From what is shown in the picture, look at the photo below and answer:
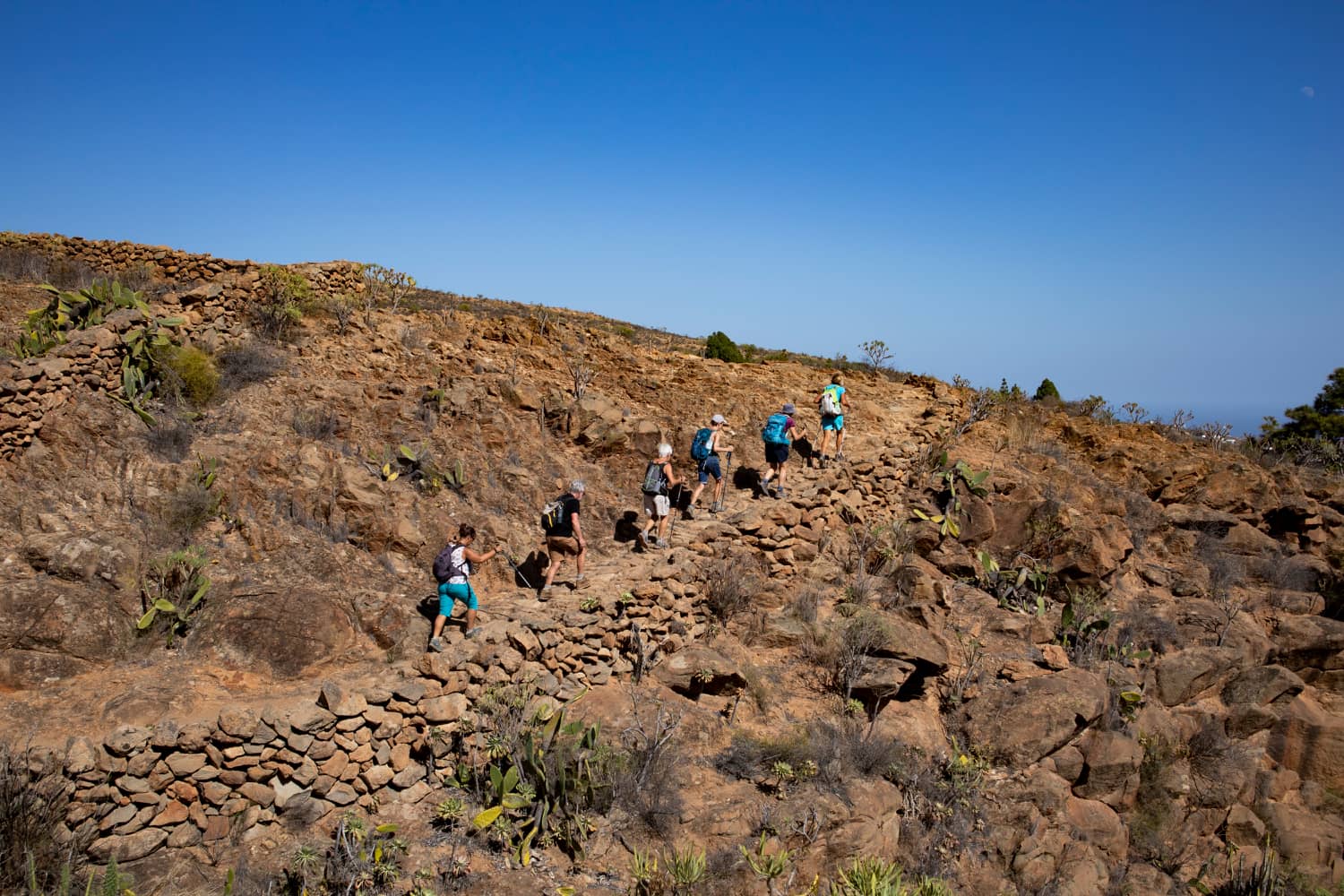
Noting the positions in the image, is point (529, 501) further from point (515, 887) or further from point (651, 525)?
point (515, 887)

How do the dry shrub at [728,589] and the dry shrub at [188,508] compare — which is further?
the dry shrub at [728,589]

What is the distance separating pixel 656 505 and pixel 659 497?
0.12 metres

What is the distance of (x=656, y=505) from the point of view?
33.3ft

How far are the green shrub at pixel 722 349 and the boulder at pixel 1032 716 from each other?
11.5 metres

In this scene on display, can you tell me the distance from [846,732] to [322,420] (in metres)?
8.63

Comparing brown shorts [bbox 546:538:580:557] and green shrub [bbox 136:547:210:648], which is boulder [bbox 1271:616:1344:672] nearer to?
brown shorts [bbox 546:538:580:557]

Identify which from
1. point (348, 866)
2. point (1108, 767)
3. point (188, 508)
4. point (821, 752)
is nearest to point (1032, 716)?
point (1108, 767)

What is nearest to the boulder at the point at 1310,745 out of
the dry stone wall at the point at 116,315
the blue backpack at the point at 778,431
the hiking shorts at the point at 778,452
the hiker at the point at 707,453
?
the hiking shorts at the point at 778,452

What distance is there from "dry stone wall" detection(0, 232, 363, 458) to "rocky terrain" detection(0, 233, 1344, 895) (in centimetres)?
Answer: 6

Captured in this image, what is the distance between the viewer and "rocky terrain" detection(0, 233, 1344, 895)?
6.49 meters

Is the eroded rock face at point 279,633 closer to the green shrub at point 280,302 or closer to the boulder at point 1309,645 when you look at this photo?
the green shrub at point 280,302

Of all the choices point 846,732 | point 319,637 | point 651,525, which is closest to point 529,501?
point 651,525

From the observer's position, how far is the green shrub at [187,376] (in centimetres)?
1044

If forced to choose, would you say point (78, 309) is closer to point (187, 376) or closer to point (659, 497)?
point (187, 376)
